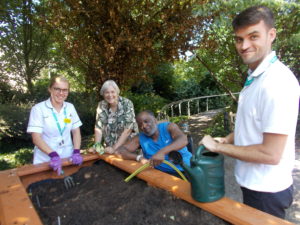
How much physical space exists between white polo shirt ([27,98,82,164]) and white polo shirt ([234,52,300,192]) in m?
1.87

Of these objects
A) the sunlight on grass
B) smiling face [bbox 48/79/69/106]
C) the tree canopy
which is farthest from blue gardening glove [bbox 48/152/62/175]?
the sunlight on grass

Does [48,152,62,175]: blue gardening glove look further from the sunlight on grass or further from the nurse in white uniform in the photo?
the sunlight on grass

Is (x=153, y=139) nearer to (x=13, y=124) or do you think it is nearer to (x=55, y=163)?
(x=55, y=163)

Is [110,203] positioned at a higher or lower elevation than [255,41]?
lower

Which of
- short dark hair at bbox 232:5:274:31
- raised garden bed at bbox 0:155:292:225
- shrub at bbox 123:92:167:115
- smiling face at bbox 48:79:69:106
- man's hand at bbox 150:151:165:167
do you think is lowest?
shrub at bbox 123:92:167:115

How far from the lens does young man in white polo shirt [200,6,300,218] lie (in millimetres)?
1163

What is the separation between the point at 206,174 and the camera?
4.47 ft

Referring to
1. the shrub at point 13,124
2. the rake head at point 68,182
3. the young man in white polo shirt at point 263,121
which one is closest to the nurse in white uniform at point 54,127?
the rake head at point 68,182

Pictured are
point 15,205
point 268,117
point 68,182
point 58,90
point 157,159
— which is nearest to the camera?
point 268,117

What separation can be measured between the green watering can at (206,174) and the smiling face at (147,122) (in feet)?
3.29

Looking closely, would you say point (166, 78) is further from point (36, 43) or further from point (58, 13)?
point (58, 13)

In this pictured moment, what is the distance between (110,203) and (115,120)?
147 cm

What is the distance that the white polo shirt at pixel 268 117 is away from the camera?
115 centimetres

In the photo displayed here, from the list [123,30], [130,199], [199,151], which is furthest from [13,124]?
[199,151]
